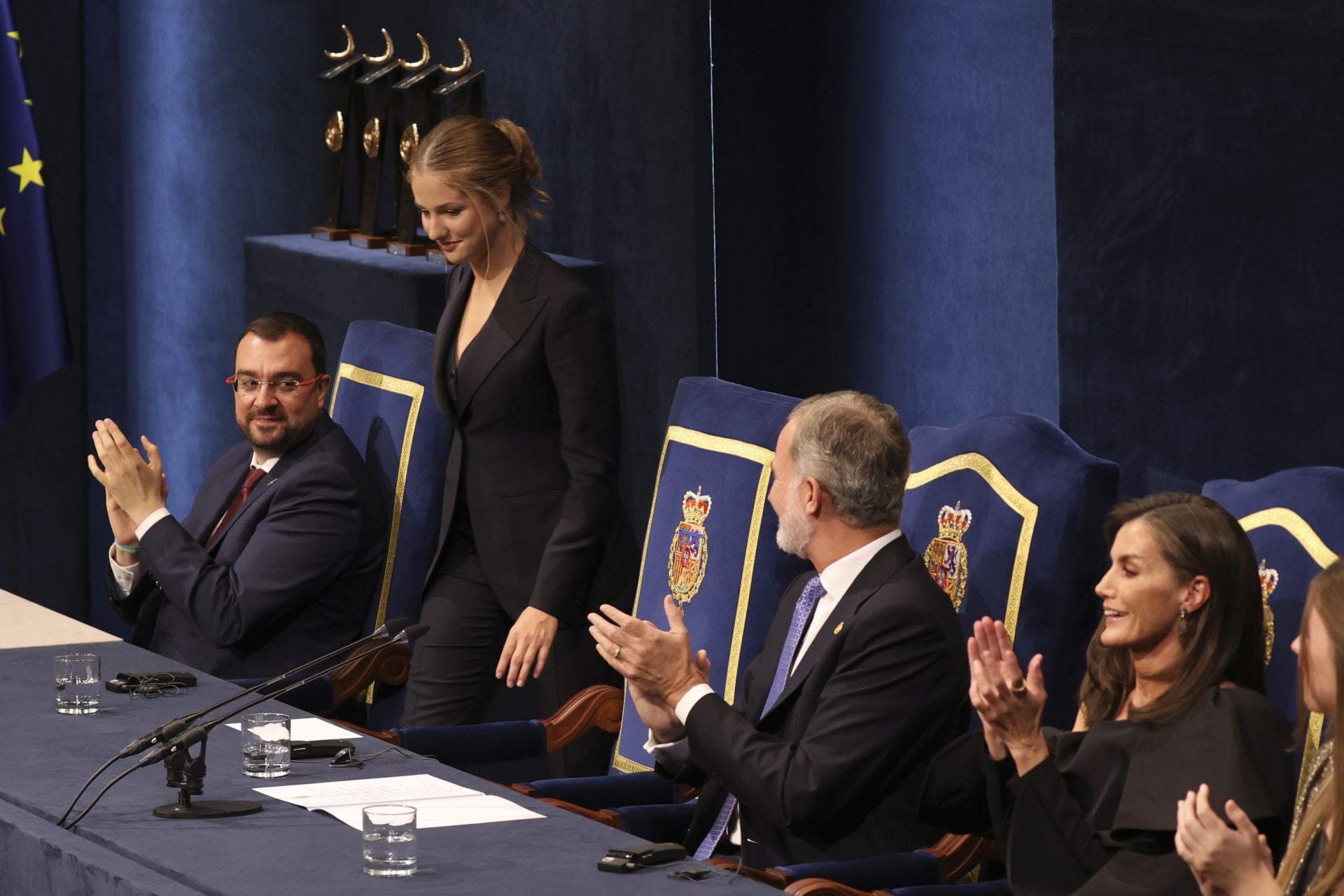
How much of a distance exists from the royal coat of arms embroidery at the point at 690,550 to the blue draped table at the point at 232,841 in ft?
2.52

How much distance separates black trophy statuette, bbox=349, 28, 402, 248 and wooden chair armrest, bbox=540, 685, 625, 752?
2.23 metres

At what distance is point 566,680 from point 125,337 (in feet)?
11.4

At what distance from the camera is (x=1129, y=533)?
2.71 m

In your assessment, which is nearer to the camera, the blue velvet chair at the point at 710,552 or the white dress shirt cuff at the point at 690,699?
the white dress shirt cuff at the point at 690,699

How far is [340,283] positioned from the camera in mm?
5617

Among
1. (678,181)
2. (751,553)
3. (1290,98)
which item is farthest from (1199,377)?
(678,181)

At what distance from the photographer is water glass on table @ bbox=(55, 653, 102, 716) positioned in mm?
3285

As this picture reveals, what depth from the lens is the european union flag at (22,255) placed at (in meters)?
6.14

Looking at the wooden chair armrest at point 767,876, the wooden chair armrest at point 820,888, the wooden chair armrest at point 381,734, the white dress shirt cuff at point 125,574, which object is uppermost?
the white dress shirt cuff at point 125,574

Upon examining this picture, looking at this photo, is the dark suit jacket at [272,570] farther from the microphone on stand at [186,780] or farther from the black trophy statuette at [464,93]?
the microphone on stand at [186,780]

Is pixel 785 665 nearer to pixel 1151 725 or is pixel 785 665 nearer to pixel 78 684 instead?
pixel 1151 725

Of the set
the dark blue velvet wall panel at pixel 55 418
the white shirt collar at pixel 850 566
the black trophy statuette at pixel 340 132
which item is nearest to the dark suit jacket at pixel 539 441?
the white shirt collar at pixel 850 566

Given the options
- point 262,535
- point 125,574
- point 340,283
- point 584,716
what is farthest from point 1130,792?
point 340,283

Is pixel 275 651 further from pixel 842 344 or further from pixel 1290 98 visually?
pixel 1290 98
